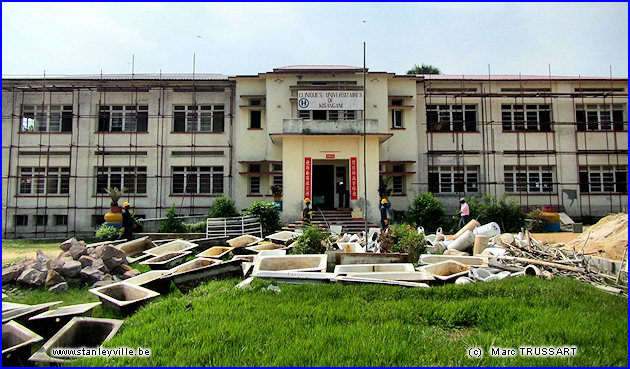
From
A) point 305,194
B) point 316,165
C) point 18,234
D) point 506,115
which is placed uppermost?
point 506,115

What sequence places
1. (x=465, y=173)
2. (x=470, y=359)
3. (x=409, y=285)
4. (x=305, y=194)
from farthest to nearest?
(x=465, y=173), (x=305, y=194), (x=409, y=285), (x=470, y=359)

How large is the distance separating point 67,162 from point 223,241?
1193 centimetres

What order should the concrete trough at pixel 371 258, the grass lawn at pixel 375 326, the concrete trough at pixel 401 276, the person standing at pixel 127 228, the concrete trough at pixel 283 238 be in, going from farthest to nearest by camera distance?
the concrete trough at pixel 283 238 < the person standing at pixel 127 228 < the concrete trough at pixel 371 258 < the concrete trough at pixel 401 276 < the grass lawn at pixel 375 326

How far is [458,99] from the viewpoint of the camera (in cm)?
1889

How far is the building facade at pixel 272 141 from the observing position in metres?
18.0

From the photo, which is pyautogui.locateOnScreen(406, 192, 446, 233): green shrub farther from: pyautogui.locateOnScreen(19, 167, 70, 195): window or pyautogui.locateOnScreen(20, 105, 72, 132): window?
pyautogui.locateOnScreen(20, 105, 72, 132): window

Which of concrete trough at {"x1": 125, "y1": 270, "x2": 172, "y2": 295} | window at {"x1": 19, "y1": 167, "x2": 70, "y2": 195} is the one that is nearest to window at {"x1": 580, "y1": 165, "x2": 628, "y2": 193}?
concrete trough at {"x1": 125, "y1": 270, "x2": 172, "y2": 295}

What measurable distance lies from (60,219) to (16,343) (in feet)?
54.7

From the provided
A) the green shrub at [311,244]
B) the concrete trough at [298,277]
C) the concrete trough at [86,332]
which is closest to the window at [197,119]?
the green shrub at [311,244]

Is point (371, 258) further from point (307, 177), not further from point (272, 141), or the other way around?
point (272, 141)

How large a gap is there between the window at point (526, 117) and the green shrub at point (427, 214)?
6631 mm

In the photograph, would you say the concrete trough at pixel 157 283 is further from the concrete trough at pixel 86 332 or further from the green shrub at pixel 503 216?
the green shrub at pixel 503 216

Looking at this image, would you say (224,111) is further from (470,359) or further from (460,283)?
(470,359)

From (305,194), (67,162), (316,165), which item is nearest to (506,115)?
(316,165)
